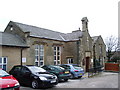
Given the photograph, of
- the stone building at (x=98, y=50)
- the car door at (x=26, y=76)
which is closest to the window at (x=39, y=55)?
the car door at (x=26, y=76)

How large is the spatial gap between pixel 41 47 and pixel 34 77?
823 cm

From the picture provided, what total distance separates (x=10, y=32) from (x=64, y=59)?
887cm

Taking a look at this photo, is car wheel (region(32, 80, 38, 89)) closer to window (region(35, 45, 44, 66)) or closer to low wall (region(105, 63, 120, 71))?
window (region(35, 45, 44, 66))

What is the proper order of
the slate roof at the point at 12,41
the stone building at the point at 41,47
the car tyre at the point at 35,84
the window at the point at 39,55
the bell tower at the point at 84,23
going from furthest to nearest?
the bell tower at the point at 84,23, the window at the point at 39,55, the stone building at the point at 41,47, the slate roof at the point at 12,41, the car tyre at the point at 35,84

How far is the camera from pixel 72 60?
70.4ft

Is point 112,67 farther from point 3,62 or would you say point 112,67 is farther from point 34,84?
point 3,62

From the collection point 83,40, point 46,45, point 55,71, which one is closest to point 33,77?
point 55,71

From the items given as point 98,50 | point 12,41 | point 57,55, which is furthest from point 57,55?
point 98,50

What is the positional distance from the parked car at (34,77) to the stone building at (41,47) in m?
3.74

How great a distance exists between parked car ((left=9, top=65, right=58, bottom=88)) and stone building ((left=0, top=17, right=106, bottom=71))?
3743 mm

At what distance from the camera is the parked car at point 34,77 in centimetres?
959

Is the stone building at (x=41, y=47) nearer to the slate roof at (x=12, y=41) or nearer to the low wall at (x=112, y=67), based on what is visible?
the slate roof at (x=12, y=41)

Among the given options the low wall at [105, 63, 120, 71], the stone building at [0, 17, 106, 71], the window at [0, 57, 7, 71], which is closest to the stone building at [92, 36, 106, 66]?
the low wall at [105, 63, 120, 71]

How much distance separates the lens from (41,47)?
703 inches
